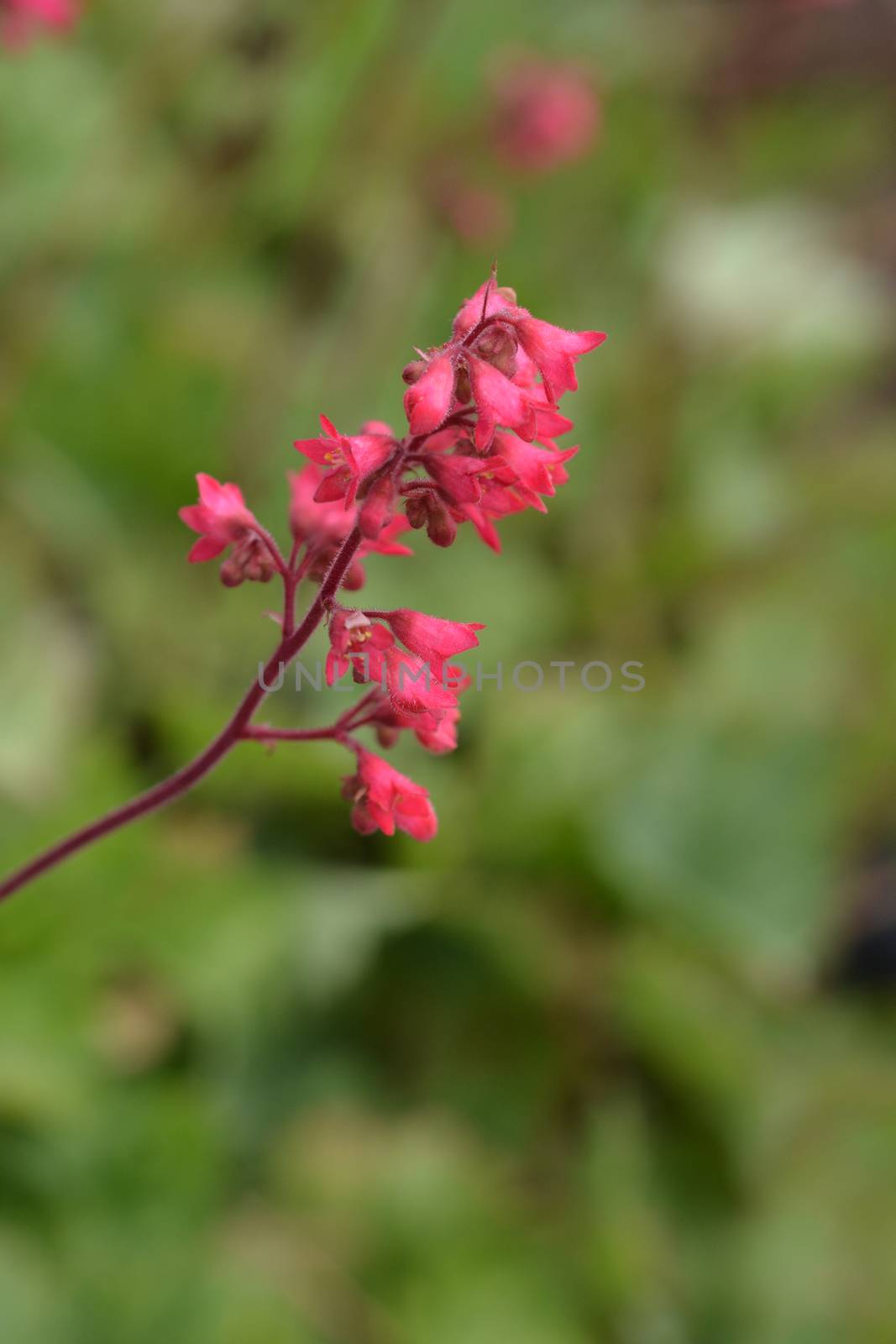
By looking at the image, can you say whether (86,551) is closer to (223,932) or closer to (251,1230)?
(223,932)

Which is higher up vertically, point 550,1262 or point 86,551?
point 86,551

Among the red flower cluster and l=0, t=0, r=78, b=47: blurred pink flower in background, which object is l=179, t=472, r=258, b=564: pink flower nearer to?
the red flower cluster

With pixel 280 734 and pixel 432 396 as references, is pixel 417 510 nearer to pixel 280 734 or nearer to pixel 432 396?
pixel 432 396

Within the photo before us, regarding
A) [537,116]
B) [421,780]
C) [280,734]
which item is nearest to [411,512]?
[280,734]

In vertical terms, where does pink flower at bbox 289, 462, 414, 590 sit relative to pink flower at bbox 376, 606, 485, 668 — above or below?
above

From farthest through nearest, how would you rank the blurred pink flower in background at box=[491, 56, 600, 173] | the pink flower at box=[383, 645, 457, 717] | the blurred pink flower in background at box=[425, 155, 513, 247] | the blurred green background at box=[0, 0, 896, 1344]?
the blurred pink flower in background at box=[491, 56, 600, 173]
the blurred pink flower in background at box=[425, 155, 513, 247]
the blurred green background at box=[0, 0, 896, 1344]
the pink flower at box=[383, 645, 457, 717]

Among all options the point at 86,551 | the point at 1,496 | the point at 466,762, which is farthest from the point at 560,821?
the point at 1,496

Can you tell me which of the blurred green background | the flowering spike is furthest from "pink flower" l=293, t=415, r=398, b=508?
the blurred green background
